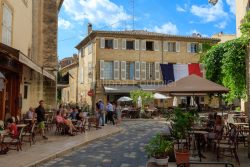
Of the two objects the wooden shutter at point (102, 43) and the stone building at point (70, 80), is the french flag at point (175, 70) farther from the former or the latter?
the stone building at point (70, 80)

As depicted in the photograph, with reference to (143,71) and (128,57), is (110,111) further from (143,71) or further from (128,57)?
(143,71)

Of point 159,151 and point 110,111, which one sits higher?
point 110,111

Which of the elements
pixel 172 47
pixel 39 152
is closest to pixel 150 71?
pixel 172 47

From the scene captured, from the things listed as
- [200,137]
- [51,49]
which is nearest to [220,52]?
[200,137]

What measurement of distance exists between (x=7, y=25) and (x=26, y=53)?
497 centimetres

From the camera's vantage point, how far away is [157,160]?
7633mm

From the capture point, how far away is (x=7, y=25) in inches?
592

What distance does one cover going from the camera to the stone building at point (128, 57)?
1556 inches

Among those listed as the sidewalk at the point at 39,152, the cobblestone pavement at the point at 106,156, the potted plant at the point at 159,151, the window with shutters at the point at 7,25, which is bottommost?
the cobblestone pavement at the point at 106,156

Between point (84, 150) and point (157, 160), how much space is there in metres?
5.23

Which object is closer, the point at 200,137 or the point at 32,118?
the point at 200,137

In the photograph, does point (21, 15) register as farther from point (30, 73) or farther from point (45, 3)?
point (45, 3)

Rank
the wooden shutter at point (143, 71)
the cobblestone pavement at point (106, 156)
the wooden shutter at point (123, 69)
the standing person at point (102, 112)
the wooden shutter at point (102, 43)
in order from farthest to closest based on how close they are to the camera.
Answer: the wooden shutter at point (143, 71)
the wooden shutter at point (123, 69)
the wooden shutter at point (102, 43)
the standing person at point (102, 112)
the cobblestone pavement at point (106, 156)

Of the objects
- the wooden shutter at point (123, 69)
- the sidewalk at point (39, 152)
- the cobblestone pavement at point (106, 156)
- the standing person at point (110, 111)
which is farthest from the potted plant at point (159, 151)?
the wooden shutter at point (123, 69)
